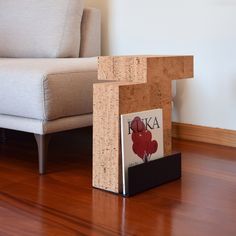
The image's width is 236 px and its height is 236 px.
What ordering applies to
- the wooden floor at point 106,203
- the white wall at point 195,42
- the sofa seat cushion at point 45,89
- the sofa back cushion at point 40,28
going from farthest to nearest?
the sofa back cushion at point 40,28
the white wall at point 195,42
the sofa seat cushion at point 45,89
the wooden floor at point 106,203

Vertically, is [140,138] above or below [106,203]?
above

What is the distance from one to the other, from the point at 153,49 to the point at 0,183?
1.11 meters

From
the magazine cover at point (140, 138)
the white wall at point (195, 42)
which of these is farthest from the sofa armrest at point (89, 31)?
the magazine cover at point (140, 138)

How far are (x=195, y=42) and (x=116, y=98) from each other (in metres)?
0.89

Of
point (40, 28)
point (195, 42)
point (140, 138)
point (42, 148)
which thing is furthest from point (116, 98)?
point (40, 28)

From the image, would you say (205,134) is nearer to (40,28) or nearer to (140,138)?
(140,138)

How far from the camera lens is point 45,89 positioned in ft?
4.97

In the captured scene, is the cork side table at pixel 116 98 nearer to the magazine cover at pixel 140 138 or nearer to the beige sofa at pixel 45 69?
the magazine cover at pixel 140 138

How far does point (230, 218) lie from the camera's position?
120 centimetres

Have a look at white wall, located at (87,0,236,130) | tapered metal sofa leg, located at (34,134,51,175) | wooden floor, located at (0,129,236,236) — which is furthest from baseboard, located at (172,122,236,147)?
tapered metal sofa leg, located at (34,134,51,175)

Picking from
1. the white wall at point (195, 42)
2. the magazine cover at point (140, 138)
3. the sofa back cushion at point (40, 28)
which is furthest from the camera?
the sofa back cushion at point (40, 28)

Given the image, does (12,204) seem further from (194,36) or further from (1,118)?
(194,36)

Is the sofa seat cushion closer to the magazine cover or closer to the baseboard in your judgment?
the magazine cover

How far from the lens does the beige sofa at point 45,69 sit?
1.54 meters
